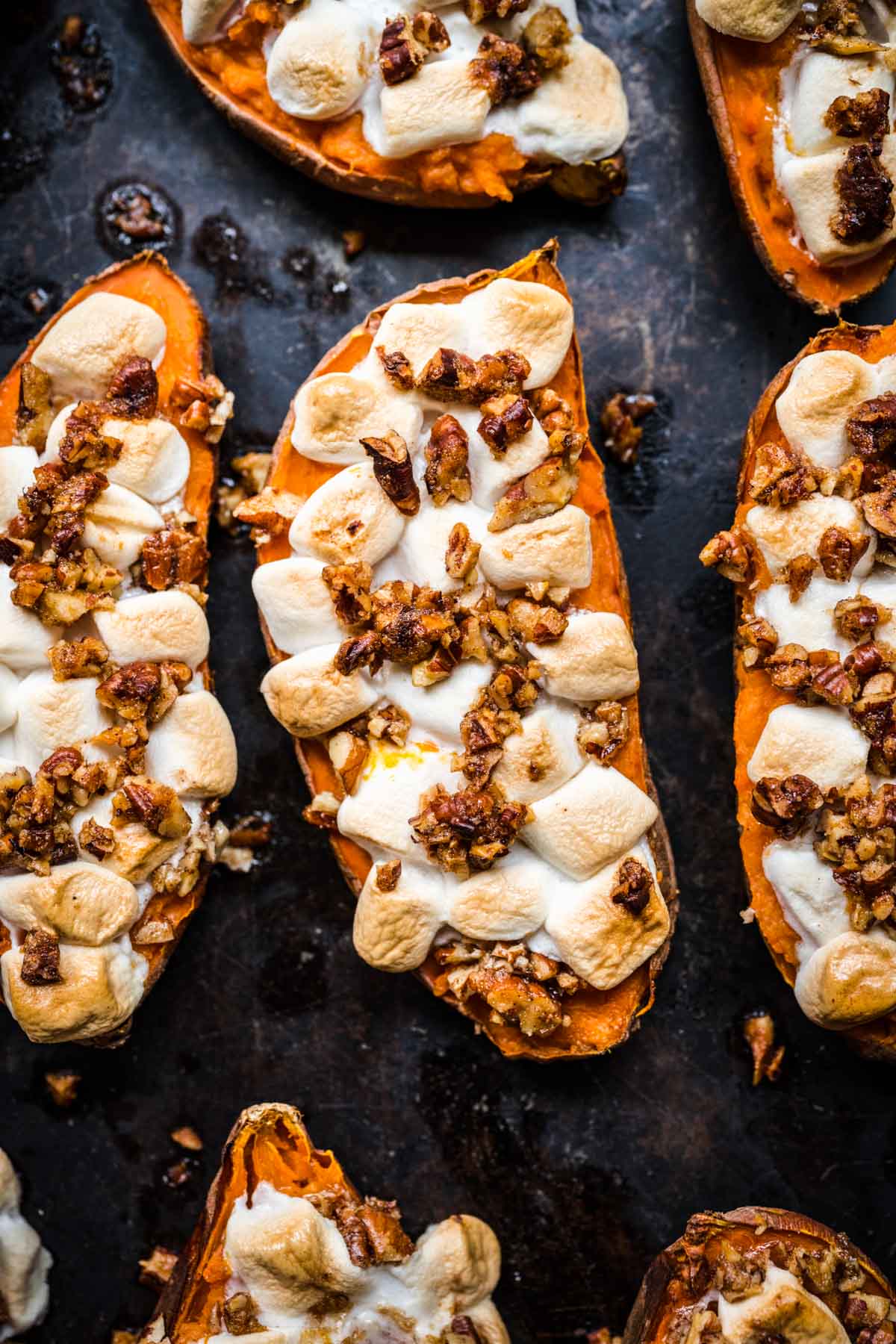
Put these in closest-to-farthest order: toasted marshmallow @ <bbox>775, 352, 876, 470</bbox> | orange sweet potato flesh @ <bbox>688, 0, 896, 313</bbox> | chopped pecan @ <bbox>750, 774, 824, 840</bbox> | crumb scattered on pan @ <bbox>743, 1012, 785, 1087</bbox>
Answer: chopped pecan @ <bbox>750, 774, 824, 840</bbox> < toasted marshmallow @ <bbox>775, 352, 876, 470</bbox> < orange sweet potato flesh @ <bbox>688, 0, 896, 313</bbox> < crumb scattered on pan @ <bbox>743, 1012, 785, 1087</bbox>

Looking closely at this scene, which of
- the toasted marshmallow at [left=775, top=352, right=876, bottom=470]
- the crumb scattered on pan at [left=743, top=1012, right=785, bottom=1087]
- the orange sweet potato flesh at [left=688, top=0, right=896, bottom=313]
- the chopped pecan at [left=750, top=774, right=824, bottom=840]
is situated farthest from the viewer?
the crumb scattered on pan at [left=743, top=1012, right=785, bottom=1087]

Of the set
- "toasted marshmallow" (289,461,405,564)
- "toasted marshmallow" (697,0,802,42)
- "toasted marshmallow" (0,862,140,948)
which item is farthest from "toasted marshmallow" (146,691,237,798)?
"toasted marshmallow" (697,0,802,42)

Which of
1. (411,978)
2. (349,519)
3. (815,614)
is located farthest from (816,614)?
(411,978)

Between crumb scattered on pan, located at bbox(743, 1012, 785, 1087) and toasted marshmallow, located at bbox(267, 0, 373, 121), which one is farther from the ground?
toasted marshmallow, located at bbox(267, 0, 373, 121)

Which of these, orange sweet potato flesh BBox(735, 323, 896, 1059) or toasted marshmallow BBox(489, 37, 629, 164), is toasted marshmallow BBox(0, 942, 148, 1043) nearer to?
orange sweet potato flesh BBox(735, 323, 896, 1059)

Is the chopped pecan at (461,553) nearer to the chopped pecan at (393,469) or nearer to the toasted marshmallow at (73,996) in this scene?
the chopped pecan at (393,469)

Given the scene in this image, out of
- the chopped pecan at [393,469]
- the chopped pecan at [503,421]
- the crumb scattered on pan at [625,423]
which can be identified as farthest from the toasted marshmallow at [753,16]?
the chopped pecan at [393,469]

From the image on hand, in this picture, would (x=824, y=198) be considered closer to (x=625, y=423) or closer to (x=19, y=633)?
(x=625, y=423)
